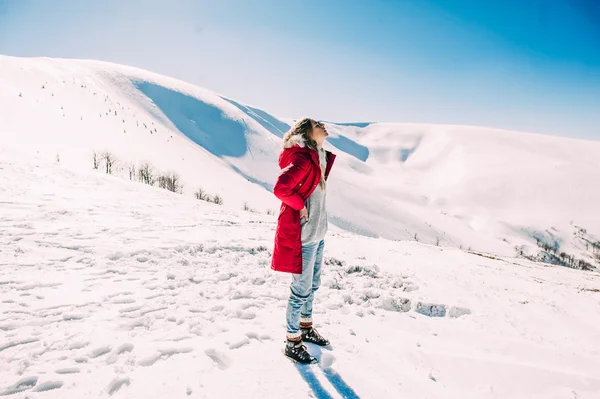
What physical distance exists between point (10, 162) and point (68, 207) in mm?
7081

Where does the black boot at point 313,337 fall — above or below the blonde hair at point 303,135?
below

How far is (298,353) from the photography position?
3473 mm

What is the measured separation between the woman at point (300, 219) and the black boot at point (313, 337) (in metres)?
0.40

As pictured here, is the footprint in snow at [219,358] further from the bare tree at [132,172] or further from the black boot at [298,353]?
the bare tree at [132,172]

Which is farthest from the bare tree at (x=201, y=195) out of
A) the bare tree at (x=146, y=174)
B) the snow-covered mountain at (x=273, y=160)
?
the bare tree at (x=146, y=174)

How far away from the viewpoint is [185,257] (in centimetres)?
677

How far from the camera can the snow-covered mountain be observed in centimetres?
3356

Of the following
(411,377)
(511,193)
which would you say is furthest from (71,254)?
(511,193)

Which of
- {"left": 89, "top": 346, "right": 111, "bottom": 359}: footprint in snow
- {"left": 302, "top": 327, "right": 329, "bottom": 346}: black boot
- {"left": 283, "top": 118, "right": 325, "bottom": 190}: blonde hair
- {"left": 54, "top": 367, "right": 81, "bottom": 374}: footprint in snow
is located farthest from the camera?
{"left": 302, "top": 327, "right": 329, "bottom": 346}: black boot

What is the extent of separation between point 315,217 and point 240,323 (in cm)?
190

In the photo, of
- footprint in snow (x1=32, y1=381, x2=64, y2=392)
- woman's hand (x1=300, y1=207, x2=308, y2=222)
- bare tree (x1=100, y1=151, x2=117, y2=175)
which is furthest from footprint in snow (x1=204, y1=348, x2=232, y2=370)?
bare tree (x1=100, y1=151, x2=117, y2=175)

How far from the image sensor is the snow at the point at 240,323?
311 centimetres

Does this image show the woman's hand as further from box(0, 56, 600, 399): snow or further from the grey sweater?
box(0, 56, 600, 399): snow

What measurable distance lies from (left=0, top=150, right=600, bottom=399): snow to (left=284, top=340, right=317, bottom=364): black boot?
8 cm
